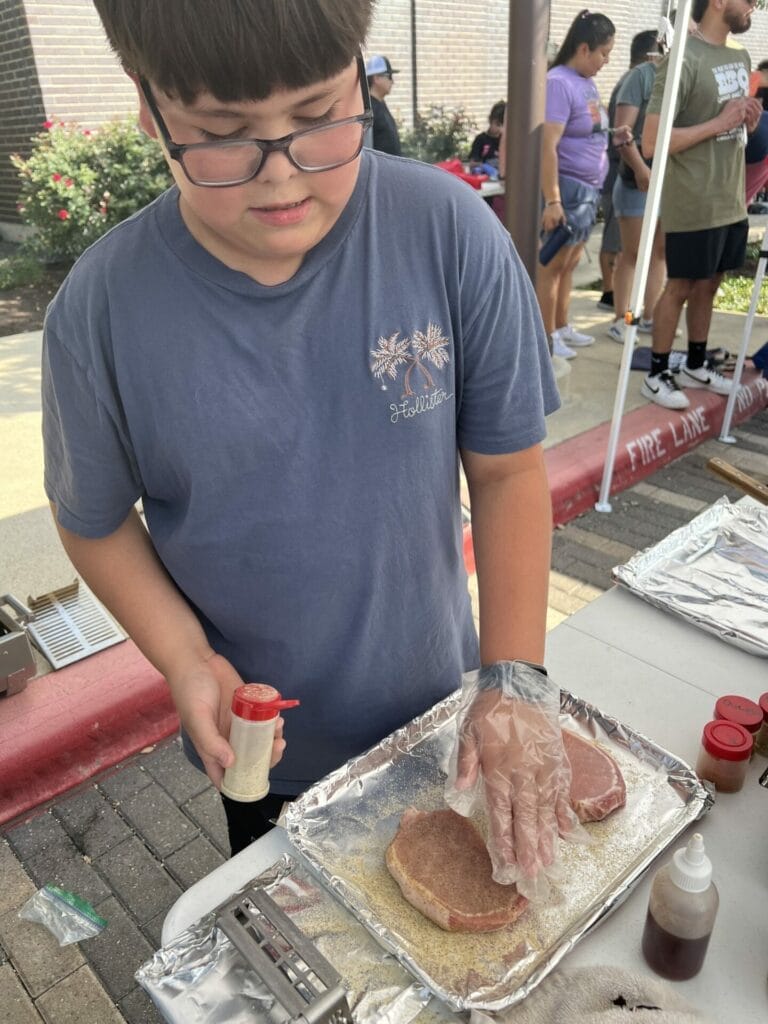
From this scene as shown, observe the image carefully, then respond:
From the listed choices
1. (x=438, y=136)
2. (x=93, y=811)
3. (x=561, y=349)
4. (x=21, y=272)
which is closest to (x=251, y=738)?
(x=93, y=811)

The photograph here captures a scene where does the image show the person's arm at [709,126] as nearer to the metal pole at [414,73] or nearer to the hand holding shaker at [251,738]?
the hand holding shaker at [251,738]

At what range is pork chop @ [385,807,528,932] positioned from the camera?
1.02 m

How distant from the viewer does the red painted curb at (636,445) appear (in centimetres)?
435

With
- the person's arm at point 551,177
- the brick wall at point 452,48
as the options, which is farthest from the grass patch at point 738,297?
the brick wall at point 452,48

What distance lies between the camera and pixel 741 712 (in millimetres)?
1343

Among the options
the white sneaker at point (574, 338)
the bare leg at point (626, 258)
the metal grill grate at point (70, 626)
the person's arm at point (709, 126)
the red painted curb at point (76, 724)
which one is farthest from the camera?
the white sneaker at point (574, 338)

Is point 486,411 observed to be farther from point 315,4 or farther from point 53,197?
point 53,197

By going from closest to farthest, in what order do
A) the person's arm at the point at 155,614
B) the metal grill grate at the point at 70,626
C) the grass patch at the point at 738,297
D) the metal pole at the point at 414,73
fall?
1. the person's arm at the point at 155,614
2. the metal grill grate at the point at 70,626
3. the grass patch at the point at 738,297
4. the metal pole at the point at 414,73

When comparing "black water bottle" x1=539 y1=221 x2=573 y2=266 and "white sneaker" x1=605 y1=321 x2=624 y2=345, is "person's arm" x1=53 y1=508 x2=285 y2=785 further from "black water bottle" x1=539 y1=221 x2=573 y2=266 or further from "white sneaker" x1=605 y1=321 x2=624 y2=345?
"white sneaker" x1=605 y1=321 x2=624 y2=345

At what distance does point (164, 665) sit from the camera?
120cm

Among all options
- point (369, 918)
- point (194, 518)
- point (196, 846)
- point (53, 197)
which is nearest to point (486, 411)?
point (194, 518)

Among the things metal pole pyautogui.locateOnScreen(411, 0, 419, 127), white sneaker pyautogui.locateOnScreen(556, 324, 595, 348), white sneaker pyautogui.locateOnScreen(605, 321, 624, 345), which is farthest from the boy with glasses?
metal pole pyautogui.locateOnScreen(411, 0, 419, 127)

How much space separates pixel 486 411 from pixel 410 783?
1.93 ft

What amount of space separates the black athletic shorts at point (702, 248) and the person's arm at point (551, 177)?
0.80 metres
